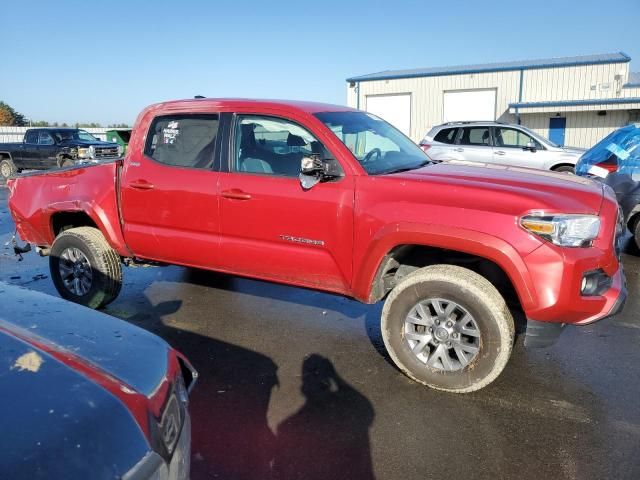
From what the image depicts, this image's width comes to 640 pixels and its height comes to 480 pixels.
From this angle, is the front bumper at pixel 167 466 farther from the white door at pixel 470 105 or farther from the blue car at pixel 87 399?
the white door at pixel 470 105

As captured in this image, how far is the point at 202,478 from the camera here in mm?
2531

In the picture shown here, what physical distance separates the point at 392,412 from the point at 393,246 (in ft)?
3.48

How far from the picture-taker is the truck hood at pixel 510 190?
3.08 metres

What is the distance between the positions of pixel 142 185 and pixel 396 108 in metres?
26.9

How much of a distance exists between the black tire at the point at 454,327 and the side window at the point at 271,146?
4.06 ft

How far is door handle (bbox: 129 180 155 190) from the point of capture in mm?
4414

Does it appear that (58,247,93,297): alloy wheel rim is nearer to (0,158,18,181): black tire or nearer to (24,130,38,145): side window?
(24,130,38,145): side window

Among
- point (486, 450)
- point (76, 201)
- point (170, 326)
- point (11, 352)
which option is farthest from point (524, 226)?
point (76, 201)

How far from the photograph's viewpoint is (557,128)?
87.4 feet

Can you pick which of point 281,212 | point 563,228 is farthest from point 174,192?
point 563,228

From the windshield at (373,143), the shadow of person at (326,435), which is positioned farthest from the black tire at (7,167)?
the shadow of person at (326,435)

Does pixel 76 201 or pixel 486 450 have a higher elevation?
pixel 76 201

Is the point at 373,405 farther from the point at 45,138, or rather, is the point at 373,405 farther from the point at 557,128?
the point at 557,128

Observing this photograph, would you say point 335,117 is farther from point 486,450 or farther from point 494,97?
point 494,97
